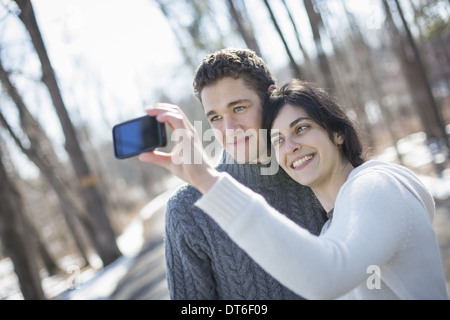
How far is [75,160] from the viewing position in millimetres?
10141

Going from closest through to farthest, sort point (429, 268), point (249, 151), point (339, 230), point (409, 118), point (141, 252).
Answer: point (339, 230) → point (429, 268) → point (249, 151) → point (141, 252) → point (409, 118)

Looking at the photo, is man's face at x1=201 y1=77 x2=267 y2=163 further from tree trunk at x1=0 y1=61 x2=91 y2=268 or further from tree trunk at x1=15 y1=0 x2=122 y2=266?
tree trunk at x1=15 y1=0 x2=122 y2=266

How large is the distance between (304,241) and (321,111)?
1.02 metres

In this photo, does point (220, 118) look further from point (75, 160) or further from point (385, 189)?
point (75, 160)

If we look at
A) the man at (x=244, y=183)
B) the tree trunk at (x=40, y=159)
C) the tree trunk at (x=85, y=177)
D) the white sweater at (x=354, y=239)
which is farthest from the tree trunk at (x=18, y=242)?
the white sweater at (x=354, y=239)

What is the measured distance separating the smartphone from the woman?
5 centimetres

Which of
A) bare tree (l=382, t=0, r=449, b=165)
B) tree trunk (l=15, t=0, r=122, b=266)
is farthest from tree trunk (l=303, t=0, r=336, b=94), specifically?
tree trunk (l=15, t=0, r=122, b=266)

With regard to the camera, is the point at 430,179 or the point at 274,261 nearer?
the point at 274,261

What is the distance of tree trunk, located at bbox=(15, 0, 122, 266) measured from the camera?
940 cm

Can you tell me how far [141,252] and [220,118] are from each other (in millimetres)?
9148

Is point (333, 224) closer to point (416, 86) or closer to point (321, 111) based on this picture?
point (321, 111)
